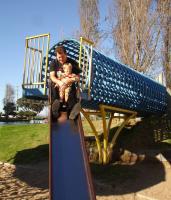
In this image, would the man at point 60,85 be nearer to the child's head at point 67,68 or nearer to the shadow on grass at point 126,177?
the child's head at point 67,68

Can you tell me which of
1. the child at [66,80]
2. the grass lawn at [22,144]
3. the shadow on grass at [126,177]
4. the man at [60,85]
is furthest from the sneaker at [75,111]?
the grass lawn at [22,144]

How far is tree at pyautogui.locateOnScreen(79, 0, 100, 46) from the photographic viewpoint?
30.6 m

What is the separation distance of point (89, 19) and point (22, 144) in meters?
17.0

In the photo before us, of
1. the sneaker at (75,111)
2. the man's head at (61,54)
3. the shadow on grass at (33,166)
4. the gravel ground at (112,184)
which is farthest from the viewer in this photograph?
the shadow on grass at (33,166)

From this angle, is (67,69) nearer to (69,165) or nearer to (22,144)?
(69,165)

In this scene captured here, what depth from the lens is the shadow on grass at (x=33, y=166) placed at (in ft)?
39.3

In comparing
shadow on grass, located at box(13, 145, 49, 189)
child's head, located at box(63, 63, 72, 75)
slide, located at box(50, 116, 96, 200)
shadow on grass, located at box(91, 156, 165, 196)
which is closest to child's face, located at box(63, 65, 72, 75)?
child's head, located at box(63, 63, 72, 75)

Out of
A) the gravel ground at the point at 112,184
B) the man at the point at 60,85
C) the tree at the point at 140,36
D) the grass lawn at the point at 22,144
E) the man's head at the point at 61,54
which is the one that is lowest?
the gravel ground at the point at 112,184

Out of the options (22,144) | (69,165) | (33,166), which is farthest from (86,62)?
(22,144)

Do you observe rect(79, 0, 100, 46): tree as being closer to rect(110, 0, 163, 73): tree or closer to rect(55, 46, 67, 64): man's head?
rect(110, 0, 163, 73): tree

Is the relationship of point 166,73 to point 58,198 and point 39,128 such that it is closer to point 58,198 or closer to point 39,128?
point 39,128

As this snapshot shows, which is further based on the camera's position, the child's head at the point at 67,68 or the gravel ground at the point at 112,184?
the gravel ground at the point at 112,184

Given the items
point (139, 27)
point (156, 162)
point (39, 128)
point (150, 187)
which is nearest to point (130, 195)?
point (150, 187)

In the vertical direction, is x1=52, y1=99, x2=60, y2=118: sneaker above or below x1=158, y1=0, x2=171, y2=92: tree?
below
